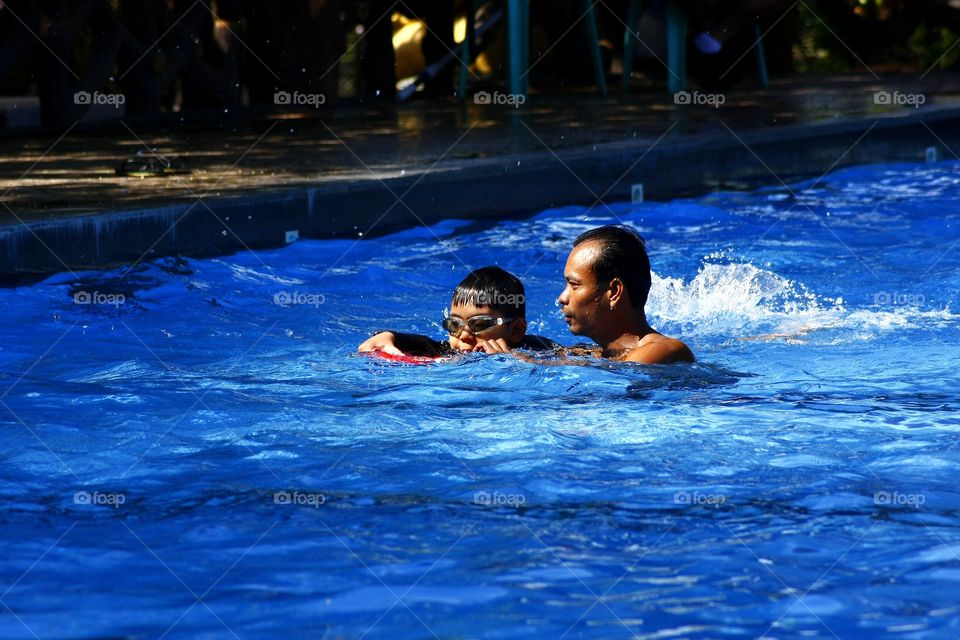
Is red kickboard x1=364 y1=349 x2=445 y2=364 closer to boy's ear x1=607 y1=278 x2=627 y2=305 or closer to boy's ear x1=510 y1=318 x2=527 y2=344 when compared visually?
boy's ear x1=510 y1=318 x2=527 y2=344

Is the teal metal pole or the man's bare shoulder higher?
the teal metal pole

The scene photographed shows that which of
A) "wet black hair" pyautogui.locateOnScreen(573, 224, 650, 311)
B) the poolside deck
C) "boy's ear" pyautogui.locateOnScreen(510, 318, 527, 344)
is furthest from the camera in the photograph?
the poolside deck

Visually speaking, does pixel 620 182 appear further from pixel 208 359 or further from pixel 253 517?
pixel 253 517

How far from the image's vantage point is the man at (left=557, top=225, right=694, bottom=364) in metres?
4.71

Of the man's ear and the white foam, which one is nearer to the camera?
the man's ear

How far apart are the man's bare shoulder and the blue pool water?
54 millimetres

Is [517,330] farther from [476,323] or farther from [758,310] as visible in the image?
[758,310]

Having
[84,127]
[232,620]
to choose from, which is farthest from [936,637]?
[84,127]

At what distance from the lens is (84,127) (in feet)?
36.1

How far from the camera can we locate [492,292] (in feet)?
15.5

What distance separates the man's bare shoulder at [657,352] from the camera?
4.73m

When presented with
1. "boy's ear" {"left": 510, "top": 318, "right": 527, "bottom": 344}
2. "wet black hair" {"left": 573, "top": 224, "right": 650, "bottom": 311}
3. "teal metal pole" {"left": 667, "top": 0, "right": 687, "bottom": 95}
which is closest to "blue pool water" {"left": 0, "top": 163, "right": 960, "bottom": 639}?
"boy's ear" {"left": 510, "top": 318, "right": 527, "bottom": 344}

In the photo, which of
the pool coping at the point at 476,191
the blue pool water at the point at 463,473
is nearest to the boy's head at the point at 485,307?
the blue pool water at the point at 463,473

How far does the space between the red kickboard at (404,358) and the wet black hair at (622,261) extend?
0.67 metres
